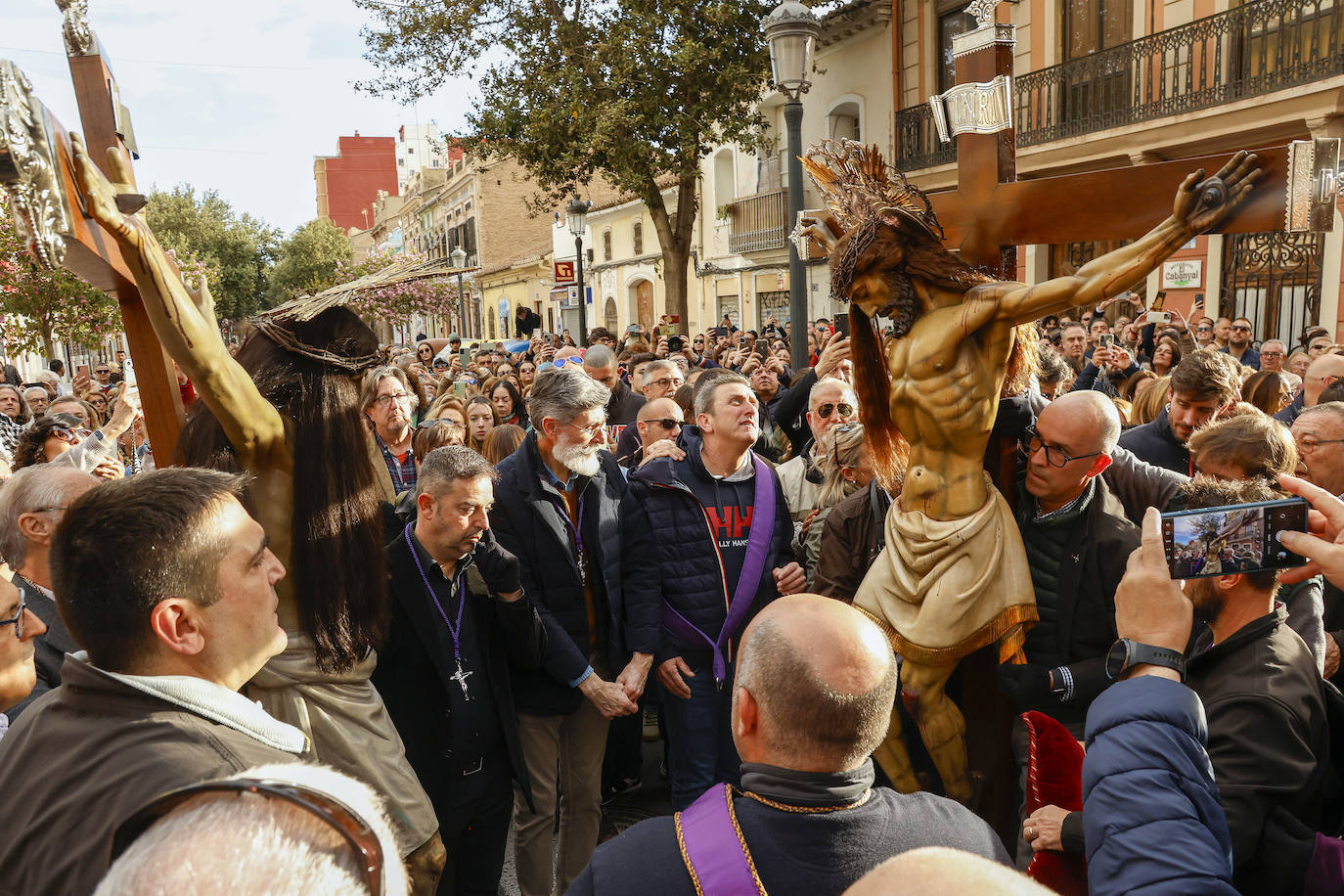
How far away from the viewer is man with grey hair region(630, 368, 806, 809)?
12.5ft

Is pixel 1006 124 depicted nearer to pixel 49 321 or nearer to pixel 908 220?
pixel 908 220

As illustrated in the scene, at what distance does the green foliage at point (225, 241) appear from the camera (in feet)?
111

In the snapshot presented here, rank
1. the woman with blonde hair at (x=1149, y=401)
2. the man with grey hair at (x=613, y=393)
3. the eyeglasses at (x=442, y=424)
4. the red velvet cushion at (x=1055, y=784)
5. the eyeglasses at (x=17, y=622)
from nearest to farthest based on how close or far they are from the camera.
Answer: the eyeglasses at (x=17, y=622)
the red velvet cushion at (x=1055, y=784)
the eyeglasses at (x=442, y=424)
the woman with blonde hair at (x=1149, y=401)
the man with grey hair at (x=613, y=393)

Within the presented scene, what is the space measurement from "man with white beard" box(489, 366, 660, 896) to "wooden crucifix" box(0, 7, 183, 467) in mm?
1364

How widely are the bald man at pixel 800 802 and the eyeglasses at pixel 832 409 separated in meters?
2.84

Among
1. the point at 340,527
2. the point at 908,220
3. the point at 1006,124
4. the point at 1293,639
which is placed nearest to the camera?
the point at 1293,639

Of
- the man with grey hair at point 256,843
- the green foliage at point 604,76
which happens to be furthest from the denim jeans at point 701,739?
the green foliage at point 604,76

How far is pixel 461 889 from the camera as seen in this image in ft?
10.6

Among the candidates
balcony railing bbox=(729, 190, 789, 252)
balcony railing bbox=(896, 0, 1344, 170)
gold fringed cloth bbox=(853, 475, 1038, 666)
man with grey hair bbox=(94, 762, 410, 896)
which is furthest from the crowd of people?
balcony railing bbox=(729, 190, 789, 252)

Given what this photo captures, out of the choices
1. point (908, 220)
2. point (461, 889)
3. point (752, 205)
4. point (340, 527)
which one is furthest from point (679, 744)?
point (752, 205)

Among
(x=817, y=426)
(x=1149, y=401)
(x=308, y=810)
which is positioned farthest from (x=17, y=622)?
(x=1149, y=401)

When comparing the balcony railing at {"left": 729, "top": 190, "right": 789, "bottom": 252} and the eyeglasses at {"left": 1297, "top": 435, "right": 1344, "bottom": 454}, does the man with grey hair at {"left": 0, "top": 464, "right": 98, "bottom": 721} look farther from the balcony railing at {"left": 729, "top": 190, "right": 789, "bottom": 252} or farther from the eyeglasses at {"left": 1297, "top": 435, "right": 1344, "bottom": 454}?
the balcony railing at {"left": 729, "top": 190, "right": 789, "bottom": 252}

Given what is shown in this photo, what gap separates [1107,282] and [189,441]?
99.3 inches

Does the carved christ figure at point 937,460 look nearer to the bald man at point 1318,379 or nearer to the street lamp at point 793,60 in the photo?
the bald man at point 1318,379
